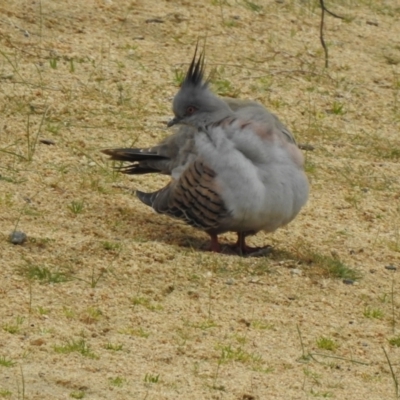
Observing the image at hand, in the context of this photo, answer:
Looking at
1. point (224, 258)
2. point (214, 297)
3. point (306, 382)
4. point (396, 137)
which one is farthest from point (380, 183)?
point (306, 382)

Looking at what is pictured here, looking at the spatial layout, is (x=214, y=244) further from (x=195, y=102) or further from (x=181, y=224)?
(x=195, y=102)

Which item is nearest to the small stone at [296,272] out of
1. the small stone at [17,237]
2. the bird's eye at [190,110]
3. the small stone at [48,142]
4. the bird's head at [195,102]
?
the bird's head at [195,102]

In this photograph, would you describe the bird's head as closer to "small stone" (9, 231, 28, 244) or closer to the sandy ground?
the sandy ground

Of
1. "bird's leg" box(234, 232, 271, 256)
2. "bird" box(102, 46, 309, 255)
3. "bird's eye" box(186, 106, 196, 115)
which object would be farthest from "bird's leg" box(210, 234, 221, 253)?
"bird's eye" box(186, 106, 196, 115)

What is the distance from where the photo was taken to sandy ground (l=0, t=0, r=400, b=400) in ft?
17.4

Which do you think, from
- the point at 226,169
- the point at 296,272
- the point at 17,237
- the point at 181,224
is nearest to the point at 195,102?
the point at 226,169

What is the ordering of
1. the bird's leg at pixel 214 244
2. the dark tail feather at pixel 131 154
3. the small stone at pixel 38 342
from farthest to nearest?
the dark tail feather at pixel 131 154 < the bird's leg at pixel 214 244 < the small stone at pixel 38 342

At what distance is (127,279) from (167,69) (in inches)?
146

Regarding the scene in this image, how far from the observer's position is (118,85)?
29.8 ft

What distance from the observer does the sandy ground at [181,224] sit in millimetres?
5301

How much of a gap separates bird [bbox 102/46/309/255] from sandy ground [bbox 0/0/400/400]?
21 centimetres

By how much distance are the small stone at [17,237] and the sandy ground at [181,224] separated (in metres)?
0.06

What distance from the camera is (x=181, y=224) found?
24.0 feet

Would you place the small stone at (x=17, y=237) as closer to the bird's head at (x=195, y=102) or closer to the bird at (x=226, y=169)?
the bird at (x=226, y=169)
